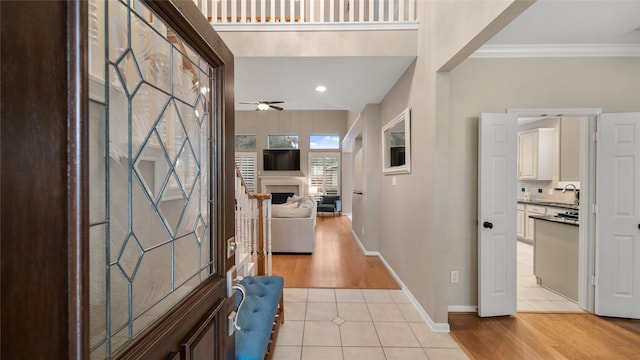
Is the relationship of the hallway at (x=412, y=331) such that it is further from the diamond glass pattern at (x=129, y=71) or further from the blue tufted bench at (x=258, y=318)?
the diamond glass pattern at (x=129, y=71)

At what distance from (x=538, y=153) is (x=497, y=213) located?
388 cm

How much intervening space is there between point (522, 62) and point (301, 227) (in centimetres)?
364

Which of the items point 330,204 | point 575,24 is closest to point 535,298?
point 575,24

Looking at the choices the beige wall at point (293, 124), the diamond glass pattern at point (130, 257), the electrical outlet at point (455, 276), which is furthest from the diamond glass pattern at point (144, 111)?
the beige wall at point (293, 124)

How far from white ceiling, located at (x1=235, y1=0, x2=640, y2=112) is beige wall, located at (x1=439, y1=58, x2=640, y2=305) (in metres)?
0.22

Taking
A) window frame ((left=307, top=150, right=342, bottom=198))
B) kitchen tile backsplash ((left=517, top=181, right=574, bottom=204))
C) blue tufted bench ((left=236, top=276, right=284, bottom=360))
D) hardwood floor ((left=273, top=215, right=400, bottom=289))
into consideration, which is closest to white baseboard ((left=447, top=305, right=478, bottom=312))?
hardwood floor ((left=273, top=215, right=400, bottom=289))

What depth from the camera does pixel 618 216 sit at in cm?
250

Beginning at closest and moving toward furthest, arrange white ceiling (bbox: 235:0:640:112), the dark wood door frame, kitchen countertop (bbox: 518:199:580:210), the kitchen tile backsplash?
A: 1. the dark wood door frame
2. white ceiling (bbox: 235:0:640:112)
3. kitchen countertop (bbox: 518:199:580:210)
4. the kitchen tile backsplash

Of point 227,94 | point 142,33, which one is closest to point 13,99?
point 142,33

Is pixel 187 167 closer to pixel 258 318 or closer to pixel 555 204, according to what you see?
pixel 258 318

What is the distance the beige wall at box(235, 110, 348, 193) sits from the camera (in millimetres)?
9258

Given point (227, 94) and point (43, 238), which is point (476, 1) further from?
point (43, 238)

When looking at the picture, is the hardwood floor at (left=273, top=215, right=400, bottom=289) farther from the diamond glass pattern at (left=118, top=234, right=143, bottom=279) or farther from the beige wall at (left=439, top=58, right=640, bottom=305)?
the diamond glass pattern at (left=118, top=234, right=143, bottom=279)

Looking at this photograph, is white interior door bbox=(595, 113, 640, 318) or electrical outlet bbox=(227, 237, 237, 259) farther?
white interior door bbox=(595, 113, 640, 318)
